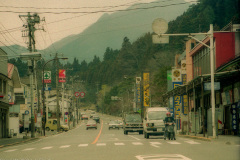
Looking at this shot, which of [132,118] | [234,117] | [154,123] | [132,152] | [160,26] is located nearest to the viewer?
[132,152]

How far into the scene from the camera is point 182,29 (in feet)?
351

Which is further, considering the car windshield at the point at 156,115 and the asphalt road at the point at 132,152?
the car windshield at the point at 156,115

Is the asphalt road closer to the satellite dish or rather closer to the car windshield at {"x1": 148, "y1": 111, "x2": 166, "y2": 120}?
the satellite dish

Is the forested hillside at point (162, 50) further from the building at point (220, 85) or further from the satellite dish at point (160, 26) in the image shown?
the satellite dish at point (160, 26)

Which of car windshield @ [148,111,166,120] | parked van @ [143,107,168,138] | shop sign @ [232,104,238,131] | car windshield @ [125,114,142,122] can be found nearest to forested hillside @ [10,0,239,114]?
shop sign @ [232,104,238,131]

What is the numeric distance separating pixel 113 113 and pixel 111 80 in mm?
29516

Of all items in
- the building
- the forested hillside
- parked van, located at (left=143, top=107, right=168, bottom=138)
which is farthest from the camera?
the forested hillside

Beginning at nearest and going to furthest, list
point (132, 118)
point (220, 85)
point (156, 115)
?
1. point (156, 115)
2. point (220, 85)
3. point (132, 118)

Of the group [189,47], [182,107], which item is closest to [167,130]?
[182,107]

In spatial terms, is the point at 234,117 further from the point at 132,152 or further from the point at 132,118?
the point at 132,152

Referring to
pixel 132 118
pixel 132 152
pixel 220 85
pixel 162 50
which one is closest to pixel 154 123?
pixel 220 85

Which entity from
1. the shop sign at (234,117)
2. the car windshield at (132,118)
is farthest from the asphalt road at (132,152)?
the car windshield at (132,118)

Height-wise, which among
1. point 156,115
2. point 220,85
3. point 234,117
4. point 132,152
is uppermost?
point 220,85

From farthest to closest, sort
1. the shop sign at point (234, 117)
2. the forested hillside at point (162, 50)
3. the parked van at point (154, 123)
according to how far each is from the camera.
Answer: the forested hillside at point (162, 50), the shop sign at point (234, 117), the parked van at point (154, 123)
